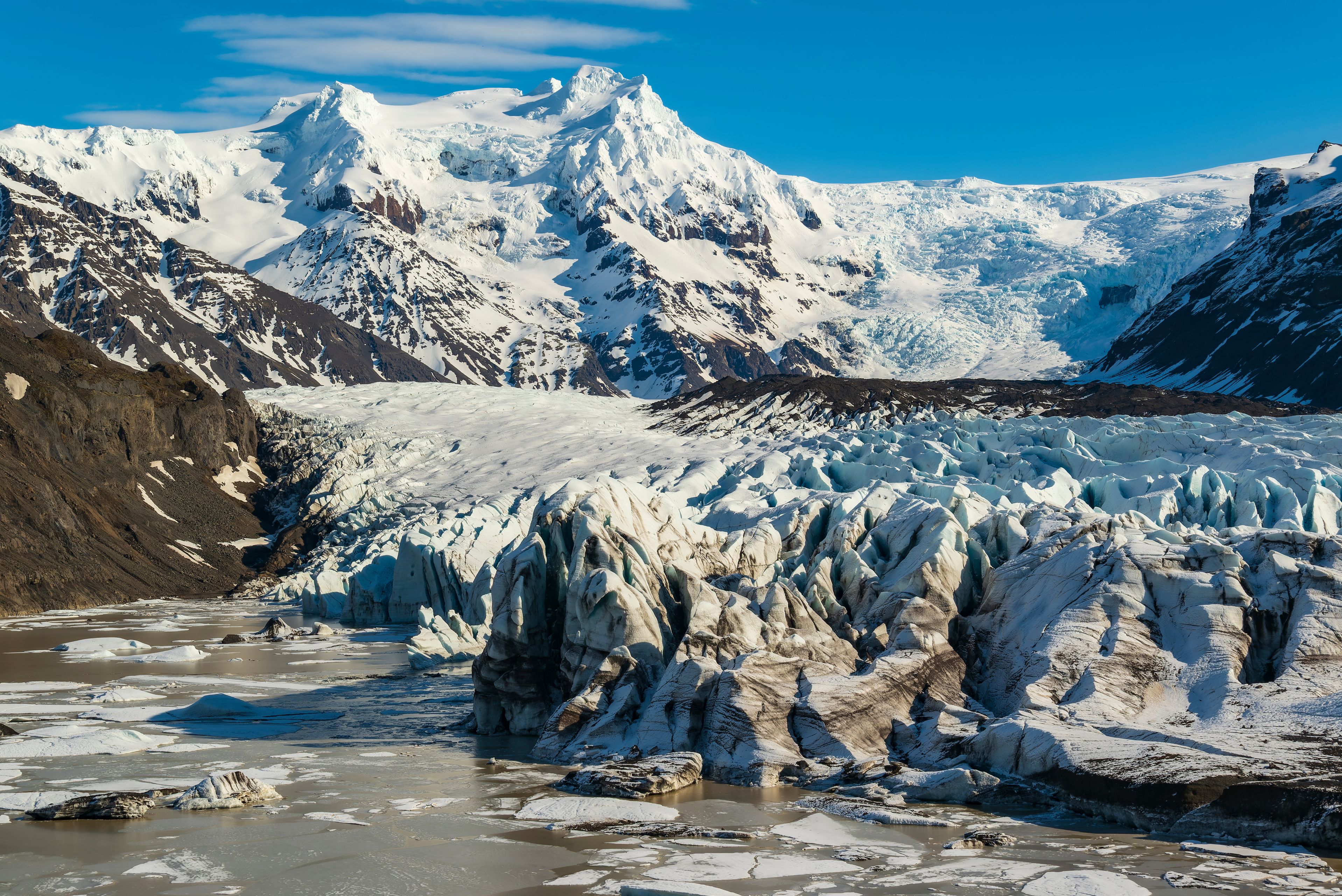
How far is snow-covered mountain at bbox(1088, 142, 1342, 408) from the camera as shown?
442 ft

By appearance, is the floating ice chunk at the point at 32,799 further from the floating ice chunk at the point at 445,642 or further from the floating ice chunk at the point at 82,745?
the floating ice chunk at the point at 445,642

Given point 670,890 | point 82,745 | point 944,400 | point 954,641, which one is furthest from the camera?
point 944,400

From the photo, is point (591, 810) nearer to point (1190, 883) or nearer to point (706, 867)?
point (706, 867)

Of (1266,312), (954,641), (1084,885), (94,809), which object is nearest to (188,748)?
(94,809)

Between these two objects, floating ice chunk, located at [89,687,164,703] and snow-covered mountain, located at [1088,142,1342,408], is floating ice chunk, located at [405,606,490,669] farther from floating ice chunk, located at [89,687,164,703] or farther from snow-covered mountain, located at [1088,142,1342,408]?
snow-covered mountain, located at [1088,142,1342,408]

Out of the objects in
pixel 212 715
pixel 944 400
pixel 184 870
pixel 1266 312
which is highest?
pixel 1266 312

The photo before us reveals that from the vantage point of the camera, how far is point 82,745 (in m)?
22.5

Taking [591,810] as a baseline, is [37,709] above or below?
below

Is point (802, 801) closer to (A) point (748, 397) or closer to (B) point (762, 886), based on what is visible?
(B) point (762, 886)

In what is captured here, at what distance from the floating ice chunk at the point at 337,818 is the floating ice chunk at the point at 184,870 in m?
2.11

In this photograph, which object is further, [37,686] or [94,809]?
[37,686]

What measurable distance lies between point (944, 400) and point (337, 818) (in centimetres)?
9120

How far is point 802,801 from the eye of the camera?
17875 mm

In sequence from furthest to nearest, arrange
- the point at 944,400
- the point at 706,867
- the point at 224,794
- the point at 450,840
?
the point at 944,400 → the point at 224,794 → the point at 450,840 → the point at 706,867
